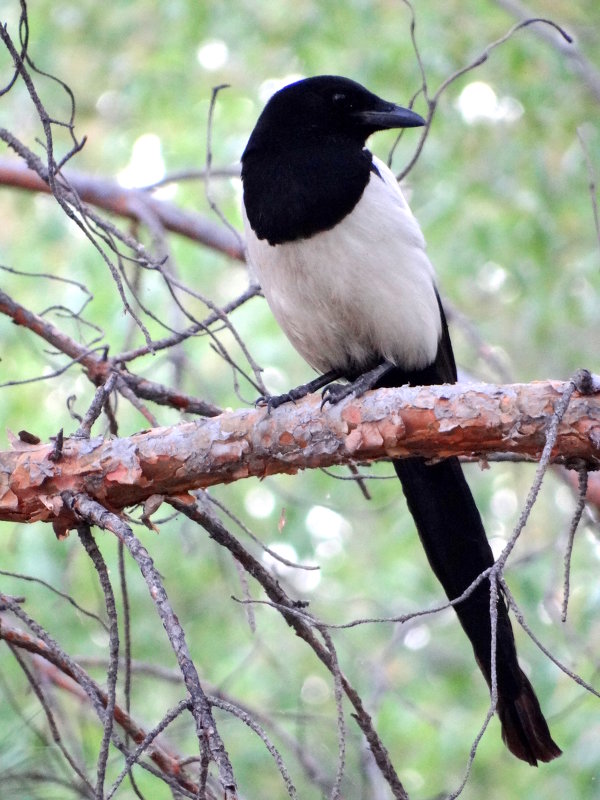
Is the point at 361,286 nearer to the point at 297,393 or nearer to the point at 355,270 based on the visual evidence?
the point at 355,270

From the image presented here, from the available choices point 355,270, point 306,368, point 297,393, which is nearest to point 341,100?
point 355,270

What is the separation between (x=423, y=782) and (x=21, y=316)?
2.37m

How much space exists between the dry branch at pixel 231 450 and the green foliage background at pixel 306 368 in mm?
908

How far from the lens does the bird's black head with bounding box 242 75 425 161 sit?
235cm

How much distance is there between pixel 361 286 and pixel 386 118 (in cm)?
47

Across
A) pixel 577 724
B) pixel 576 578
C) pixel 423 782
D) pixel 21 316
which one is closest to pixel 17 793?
pixel 21 316

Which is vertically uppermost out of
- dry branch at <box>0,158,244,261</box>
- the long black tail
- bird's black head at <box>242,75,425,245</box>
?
dry branch at <box>0,158,244,261</box>

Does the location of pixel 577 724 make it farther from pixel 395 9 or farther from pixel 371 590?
pixel 395 9

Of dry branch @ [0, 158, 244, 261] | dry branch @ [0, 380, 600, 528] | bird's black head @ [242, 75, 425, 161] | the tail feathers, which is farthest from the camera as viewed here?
dry branch @ [0, 158, 244, 261]

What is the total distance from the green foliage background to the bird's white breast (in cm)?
45

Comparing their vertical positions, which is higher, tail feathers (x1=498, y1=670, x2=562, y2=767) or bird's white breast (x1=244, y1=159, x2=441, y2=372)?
bird's white breast (x1=244, y1=159, x2=441, y2=372)

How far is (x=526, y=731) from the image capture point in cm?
186

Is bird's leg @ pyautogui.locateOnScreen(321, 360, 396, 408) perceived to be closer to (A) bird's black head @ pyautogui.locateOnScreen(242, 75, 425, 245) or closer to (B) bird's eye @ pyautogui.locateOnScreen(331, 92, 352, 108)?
(A) bird's black head @ pyautogui.locateOnScreen(242, 75, 425, 245)

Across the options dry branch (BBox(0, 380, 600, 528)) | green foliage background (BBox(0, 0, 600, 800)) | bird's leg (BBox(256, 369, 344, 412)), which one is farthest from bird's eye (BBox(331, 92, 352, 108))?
dry branch (BBox(0, 380, 600, 528))
